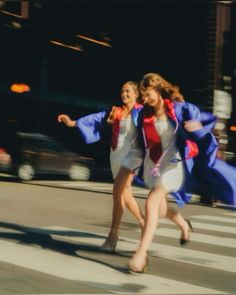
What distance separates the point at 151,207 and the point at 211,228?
11.6 feet

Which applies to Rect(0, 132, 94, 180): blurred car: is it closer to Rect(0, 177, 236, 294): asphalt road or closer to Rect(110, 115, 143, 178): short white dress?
Rect(0, 177, 236, 294): asphalt road

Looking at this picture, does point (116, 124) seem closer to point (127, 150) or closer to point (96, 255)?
point (127, 150)

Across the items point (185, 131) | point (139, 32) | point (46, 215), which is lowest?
point (46, 215)

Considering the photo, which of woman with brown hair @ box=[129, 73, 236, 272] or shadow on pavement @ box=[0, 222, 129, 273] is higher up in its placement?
woman with brown hair @ box=[129, 73, 236, 272]

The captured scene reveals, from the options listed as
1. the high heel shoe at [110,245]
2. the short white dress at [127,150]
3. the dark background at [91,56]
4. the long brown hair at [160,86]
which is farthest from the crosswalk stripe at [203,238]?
the dark background at [91,56]

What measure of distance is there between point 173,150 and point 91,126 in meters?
1.17

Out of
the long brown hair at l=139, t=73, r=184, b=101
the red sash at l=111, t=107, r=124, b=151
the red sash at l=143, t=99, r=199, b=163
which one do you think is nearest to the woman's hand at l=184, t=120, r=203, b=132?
the red sash at l=143, t=99, r=199, b=163

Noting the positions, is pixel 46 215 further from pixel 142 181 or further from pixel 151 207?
pixel 151 207

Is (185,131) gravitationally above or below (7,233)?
above

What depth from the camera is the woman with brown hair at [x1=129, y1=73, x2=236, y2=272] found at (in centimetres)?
583

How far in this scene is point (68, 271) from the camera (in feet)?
18.5

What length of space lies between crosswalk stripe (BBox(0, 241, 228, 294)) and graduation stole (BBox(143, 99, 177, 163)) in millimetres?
1075

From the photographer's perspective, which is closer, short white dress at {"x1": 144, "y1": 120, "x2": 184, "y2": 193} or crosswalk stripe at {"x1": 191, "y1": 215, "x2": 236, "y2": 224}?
short white dress at {"x1": 144, "y1": 120, "x2": 184, "y2": 193}

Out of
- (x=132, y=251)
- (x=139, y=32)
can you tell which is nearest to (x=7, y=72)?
(x=139, y=32)
